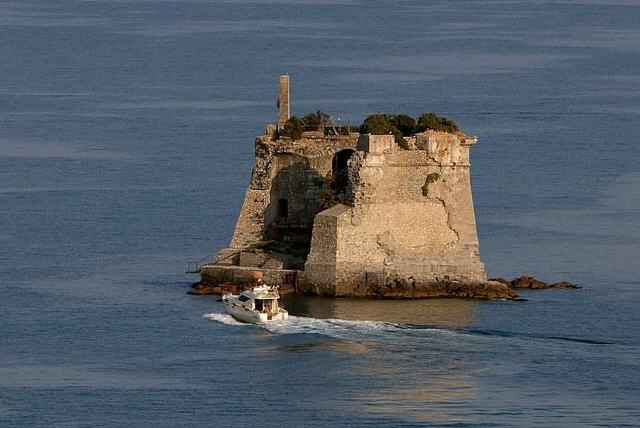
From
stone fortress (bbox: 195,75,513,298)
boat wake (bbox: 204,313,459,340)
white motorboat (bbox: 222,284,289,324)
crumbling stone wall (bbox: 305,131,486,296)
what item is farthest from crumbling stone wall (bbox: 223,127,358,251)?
boat wake (bbox: 204,313,459,340)

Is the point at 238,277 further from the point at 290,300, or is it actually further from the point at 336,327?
the point at 336,327

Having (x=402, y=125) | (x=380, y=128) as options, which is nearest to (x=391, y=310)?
(x=380, y=128)

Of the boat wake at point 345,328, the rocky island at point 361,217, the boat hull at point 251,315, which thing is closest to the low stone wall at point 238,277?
the rocky island at point 361,217

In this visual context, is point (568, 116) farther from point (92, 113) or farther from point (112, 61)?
point (112, 61)

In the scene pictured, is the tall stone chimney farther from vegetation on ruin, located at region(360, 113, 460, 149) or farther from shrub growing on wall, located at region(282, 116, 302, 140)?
vegetation on ruin, located at region(360, 113, 460, 149)

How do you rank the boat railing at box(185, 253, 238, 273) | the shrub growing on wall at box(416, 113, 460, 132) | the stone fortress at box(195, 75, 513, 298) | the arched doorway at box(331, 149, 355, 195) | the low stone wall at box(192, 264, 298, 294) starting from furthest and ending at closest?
the boat railing at box(185, 253, 238, 273), the shrub growing on wall at box(416, 113, 460, 132), the arched doorway at box(331, 149, 355, 195), the low stone wall at box(192, 264, 298, 294), the stone fortress at box(195, 75, 513, 298)

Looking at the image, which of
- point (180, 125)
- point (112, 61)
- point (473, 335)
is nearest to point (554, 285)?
point (473, 335)
